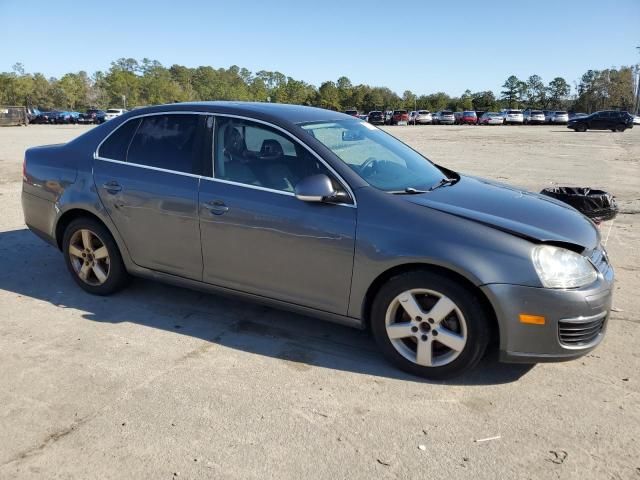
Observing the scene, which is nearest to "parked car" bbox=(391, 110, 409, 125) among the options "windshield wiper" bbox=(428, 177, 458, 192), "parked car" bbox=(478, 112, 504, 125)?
"parked car" bbox=(478, 112, 504, 125)

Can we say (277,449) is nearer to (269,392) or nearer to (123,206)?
(269,392)

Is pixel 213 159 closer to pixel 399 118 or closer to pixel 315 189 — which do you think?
pixel 315 189

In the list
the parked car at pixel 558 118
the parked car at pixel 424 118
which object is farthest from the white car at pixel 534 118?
the parked car at pixel 424 118

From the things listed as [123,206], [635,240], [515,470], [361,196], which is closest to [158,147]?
[123,206]

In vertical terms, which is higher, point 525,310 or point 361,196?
point 361,196

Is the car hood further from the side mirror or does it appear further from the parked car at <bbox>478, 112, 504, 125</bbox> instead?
the parked car at <bbox>478, 112, 504, 125</bbox>

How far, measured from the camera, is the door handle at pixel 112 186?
4.36 meters

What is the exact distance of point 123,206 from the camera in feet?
14.3

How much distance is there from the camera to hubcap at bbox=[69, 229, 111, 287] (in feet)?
15.2

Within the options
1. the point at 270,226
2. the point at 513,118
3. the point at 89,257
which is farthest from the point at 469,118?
the point at 270,226

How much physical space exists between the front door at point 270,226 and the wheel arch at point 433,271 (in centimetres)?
15

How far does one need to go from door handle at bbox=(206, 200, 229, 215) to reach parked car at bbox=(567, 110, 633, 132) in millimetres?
43711

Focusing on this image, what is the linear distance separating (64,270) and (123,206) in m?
1.63

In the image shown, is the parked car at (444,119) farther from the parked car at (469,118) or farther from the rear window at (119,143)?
the rear window at (119,143)
